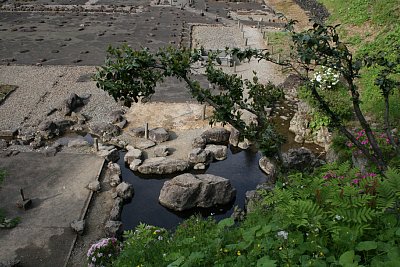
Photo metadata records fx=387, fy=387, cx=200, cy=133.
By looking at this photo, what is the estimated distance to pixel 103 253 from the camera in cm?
1112

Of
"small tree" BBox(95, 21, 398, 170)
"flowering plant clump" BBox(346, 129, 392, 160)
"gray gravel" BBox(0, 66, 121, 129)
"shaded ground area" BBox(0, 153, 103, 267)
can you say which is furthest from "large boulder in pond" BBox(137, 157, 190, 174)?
"small tree" BBox(95, 21, 398, 170)

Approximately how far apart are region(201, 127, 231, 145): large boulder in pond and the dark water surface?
2.62 feet

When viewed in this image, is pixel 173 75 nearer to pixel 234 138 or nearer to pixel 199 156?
pixel 199 156

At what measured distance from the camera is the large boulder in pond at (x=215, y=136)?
65.4 feet

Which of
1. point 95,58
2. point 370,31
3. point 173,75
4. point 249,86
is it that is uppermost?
point 173,75

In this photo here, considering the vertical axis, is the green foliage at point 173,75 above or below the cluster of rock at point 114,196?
above

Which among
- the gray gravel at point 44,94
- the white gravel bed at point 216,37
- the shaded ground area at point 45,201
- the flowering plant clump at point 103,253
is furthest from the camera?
the white gravel bed at point 216,37

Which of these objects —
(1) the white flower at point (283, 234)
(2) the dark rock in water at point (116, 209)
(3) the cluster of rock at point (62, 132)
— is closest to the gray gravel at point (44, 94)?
(3) the cluster of rock at point (62, 132)

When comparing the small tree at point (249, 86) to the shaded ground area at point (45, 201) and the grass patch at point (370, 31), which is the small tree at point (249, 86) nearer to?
the shaded ground area at point (45, 201)

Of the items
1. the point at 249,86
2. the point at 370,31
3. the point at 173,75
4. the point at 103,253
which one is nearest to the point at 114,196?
the point at 103,253

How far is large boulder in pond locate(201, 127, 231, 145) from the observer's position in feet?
65.4

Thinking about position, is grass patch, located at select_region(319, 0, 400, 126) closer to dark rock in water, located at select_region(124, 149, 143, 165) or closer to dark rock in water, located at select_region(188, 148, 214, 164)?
dark rock in water, located at select_region(188, 148, 214, 164)

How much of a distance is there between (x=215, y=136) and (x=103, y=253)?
397 inches

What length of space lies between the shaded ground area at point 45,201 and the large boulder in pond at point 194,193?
10.8ft
